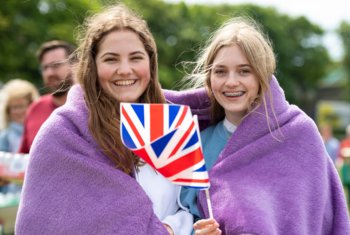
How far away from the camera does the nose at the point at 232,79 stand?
3.06 meters

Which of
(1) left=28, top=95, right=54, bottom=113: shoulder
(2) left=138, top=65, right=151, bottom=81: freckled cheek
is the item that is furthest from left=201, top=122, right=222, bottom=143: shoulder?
(1) left=28, top=95, right=54, bottom=113: shoulder

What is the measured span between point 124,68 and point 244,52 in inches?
23.9

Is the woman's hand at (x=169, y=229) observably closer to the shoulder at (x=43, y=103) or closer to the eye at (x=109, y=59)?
the eye at (x=109, y=59)

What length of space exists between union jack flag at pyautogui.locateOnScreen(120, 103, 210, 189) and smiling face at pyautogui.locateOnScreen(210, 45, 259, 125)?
407 mm

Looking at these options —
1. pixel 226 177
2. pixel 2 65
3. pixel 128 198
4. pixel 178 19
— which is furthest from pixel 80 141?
pixel 178 19

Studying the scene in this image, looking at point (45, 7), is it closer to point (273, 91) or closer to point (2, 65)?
point (2, 65)

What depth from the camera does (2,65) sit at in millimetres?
21797

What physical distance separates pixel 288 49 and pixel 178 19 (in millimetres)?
16507

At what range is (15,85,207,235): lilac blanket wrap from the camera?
9.19ft

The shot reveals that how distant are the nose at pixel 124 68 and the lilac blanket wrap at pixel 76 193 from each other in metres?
0.30

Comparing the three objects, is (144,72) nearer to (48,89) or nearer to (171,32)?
(48,89)

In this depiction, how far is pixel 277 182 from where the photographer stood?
298cm

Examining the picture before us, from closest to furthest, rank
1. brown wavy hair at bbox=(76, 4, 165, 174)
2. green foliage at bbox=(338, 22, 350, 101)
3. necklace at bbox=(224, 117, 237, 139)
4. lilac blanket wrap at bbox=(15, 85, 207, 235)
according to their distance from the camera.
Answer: lilac blanket wrap at bbox=(15, 85, 207, 235) < brown wavy hair at bbox=(76, 4, 165, 174) < necklace at bbox=(224, 117, 237, 139) < green foliage at bbox=(338, 22, 350, 101)

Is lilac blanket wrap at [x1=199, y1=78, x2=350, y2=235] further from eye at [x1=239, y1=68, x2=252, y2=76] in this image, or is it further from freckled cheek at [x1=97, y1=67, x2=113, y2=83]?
freckled cheek at [x1=97, y1=67, x2=113, y2=83]
